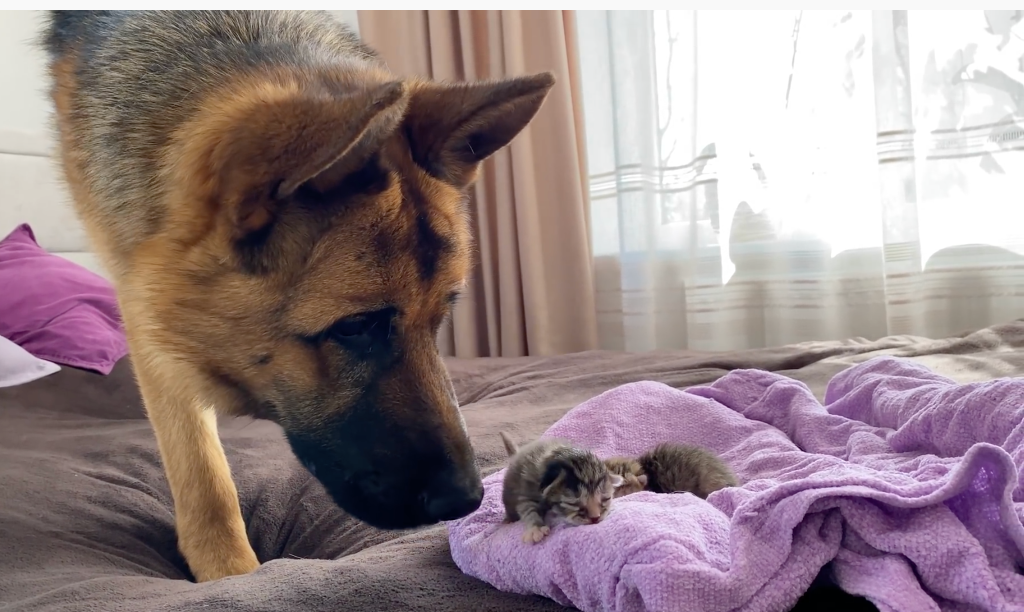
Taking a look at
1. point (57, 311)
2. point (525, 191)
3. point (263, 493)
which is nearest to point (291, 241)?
point (263, 493)

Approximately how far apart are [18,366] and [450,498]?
58.9 inches

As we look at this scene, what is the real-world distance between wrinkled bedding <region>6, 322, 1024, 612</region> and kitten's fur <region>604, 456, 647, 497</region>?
268mm

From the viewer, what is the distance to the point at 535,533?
87 cm

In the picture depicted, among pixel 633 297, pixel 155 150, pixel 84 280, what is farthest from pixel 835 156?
pixel 84 280

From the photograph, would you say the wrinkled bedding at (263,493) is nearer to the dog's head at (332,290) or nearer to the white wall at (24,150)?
the dog's head at (332,290)

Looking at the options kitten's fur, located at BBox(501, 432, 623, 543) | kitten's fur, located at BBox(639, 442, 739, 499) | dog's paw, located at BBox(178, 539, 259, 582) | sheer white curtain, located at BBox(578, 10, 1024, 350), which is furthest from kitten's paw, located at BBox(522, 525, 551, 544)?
sheer white curtain, located at BBox(578, 10, 1024, 350)

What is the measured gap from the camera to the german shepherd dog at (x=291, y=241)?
0.98 m

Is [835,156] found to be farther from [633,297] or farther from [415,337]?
[415,337]

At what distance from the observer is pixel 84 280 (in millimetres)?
2332

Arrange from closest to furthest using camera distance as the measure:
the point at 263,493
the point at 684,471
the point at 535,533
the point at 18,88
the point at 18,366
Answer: the point at 535,533 < the point at 684,471 < the point at 263,493 < the point at 18,366 < the point at 18,88

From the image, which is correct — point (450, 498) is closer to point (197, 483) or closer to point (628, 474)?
point (628, 474)

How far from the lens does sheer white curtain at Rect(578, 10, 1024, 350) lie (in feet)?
8.35

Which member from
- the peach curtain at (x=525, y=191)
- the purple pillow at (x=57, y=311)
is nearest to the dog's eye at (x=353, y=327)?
the purple pillow at (x=57, y=311)

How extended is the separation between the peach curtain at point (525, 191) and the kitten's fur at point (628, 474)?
6.34 feet
